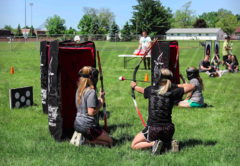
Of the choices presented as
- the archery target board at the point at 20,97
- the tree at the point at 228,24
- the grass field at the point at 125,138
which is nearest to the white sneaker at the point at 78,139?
the grass field at the point at 125,138

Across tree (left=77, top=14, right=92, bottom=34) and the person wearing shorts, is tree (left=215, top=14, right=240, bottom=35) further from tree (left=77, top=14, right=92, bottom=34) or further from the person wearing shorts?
the person wearing shorts

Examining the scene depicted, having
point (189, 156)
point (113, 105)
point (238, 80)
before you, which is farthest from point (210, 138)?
point (238, 80)

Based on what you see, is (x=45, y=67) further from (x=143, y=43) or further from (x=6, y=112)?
(x=143, y=43)

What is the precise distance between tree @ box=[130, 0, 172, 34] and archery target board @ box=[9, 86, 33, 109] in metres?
85.0

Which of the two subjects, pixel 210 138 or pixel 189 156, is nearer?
pixel 189 156

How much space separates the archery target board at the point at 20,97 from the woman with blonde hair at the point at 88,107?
323 centimetres

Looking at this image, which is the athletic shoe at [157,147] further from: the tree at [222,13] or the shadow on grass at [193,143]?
the tree at [222,13]

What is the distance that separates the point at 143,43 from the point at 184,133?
11957 mm

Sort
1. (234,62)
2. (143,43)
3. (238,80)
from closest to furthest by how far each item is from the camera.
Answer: (238,80)
(234,62)
(143,43)

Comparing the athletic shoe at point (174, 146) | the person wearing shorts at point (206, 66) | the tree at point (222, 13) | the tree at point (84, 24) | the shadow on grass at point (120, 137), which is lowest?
the shadow on grass at point (120, 137)

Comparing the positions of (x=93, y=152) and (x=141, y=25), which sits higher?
(x=141, y=25)

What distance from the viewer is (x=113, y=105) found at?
8.17 metres

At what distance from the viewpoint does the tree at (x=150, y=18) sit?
91188mm

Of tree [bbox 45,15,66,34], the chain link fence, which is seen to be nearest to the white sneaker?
the chain link fence
